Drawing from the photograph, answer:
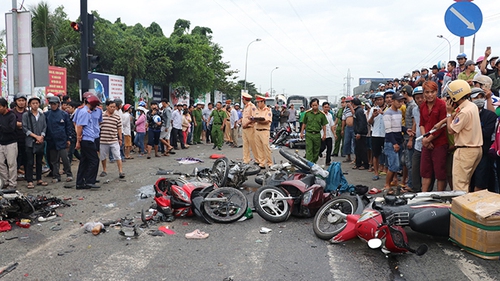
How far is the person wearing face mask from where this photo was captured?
619 cm

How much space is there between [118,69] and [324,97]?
28980 mm

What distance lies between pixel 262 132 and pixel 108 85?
15.8 m

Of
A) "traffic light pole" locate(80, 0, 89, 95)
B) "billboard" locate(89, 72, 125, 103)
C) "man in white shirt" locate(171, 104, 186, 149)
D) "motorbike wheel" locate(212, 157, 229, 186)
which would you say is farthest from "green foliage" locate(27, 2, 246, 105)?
"motorbike wheel" locate(212, 157, 229, 186)

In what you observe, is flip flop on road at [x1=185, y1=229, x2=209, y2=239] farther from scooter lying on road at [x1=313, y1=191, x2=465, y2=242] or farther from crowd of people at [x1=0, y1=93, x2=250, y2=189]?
crowd of people at [x1=0, y1=93, x2=250, y2=189]

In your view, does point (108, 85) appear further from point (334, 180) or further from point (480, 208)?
point (480, 208)

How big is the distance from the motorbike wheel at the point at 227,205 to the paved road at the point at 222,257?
0.64 feet

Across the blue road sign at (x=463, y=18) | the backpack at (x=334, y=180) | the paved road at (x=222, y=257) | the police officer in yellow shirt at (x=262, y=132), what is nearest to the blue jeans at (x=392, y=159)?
the backpack at (x=334, y=180)

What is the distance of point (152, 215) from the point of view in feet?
20.9

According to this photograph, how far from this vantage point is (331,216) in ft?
18.4

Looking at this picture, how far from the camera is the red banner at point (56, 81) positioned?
2131 centimetres

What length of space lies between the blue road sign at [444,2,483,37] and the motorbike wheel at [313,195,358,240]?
330 cm

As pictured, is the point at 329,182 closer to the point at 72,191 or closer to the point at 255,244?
the point at 255,244

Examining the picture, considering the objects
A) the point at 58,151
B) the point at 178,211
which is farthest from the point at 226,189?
the point at 58,151

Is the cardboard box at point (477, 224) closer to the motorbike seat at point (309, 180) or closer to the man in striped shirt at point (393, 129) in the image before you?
the motorbike seat at point (309, 180)
